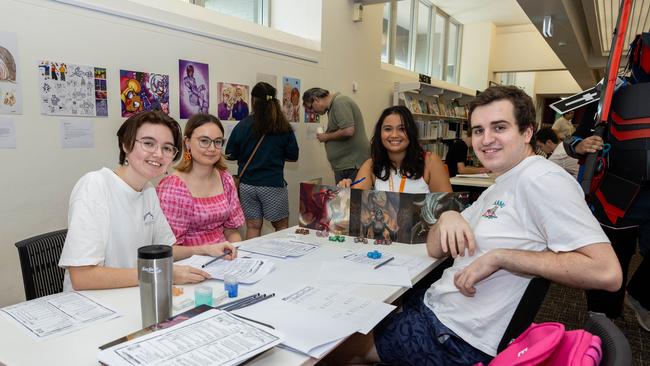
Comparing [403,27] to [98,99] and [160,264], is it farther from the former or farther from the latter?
[160,264]

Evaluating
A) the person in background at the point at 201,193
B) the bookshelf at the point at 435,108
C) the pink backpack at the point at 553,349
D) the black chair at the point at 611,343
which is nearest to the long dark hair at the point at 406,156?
the person in background at the point at 201,193

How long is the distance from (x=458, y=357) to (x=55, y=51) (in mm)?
2504

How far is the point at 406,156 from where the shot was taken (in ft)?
7.70

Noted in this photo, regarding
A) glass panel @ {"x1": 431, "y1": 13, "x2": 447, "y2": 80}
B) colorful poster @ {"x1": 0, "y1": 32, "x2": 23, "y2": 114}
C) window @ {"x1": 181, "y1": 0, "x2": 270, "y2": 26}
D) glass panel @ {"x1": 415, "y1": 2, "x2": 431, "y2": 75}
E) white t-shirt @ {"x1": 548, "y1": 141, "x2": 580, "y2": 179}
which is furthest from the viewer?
glass panel @ {"x1": 431, "y1": 13, "x2": 447, "y2": 80}

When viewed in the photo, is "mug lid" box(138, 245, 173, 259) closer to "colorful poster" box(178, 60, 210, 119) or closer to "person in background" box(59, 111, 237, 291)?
"person in background" box(59, 111, 237, 291)

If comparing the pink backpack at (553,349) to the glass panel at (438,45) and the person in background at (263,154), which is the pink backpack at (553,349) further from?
the glass panel at (438,45)

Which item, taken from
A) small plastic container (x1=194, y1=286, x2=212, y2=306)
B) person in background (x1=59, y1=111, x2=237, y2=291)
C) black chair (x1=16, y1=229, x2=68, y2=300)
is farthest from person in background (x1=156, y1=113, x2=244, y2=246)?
small plastic container (x1=194, y1=286, x2=212, y2=306)

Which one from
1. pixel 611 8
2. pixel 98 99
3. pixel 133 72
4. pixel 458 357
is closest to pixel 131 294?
pixel 458 357

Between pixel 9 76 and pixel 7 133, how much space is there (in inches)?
11.4

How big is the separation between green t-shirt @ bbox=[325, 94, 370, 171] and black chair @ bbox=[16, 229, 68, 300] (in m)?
2.54

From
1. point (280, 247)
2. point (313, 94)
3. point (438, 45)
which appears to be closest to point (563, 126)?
point (438, 45)

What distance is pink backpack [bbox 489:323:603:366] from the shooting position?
Answer: 69 cm

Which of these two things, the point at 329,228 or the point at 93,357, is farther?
Answer: the point at 329,228

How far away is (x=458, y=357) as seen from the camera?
49.2 inches
